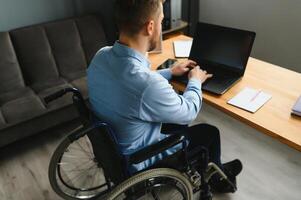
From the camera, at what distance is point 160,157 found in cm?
133

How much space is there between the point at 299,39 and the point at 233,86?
4.10ft

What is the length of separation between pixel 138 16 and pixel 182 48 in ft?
2.89

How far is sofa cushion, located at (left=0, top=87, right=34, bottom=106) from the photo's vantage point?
2180mm

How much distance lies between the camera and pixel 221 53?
156cm

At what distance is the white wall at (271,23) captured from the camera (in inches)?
93.0

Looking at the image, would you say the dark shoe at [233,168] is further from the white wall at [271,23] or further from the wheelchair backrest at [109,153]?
the white wall at [271,23]

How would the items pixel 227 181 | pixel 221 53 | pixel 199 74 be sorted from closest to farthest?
pixel 199 74, pixel 221 53, pixel 227 181

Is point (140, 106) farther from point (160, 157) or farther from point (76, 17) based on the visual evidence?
point (76, 17)

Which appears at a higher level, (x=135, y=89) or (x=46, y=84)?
(x=135, y=89)

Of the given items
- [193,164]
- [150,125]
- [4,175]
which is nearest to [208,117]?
[193,164]

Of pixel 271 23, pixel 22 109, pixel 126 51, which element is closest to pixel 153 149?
pixel 126 51

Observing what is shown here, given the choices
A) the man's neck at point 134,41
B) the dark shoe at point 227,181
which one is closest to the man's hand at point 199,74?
the man's neck at point 134,41

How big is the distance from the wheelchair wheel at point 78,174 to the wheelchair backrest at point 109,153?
25 centimetres

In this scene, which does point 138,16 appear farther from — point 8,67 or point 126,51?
point 8,67
